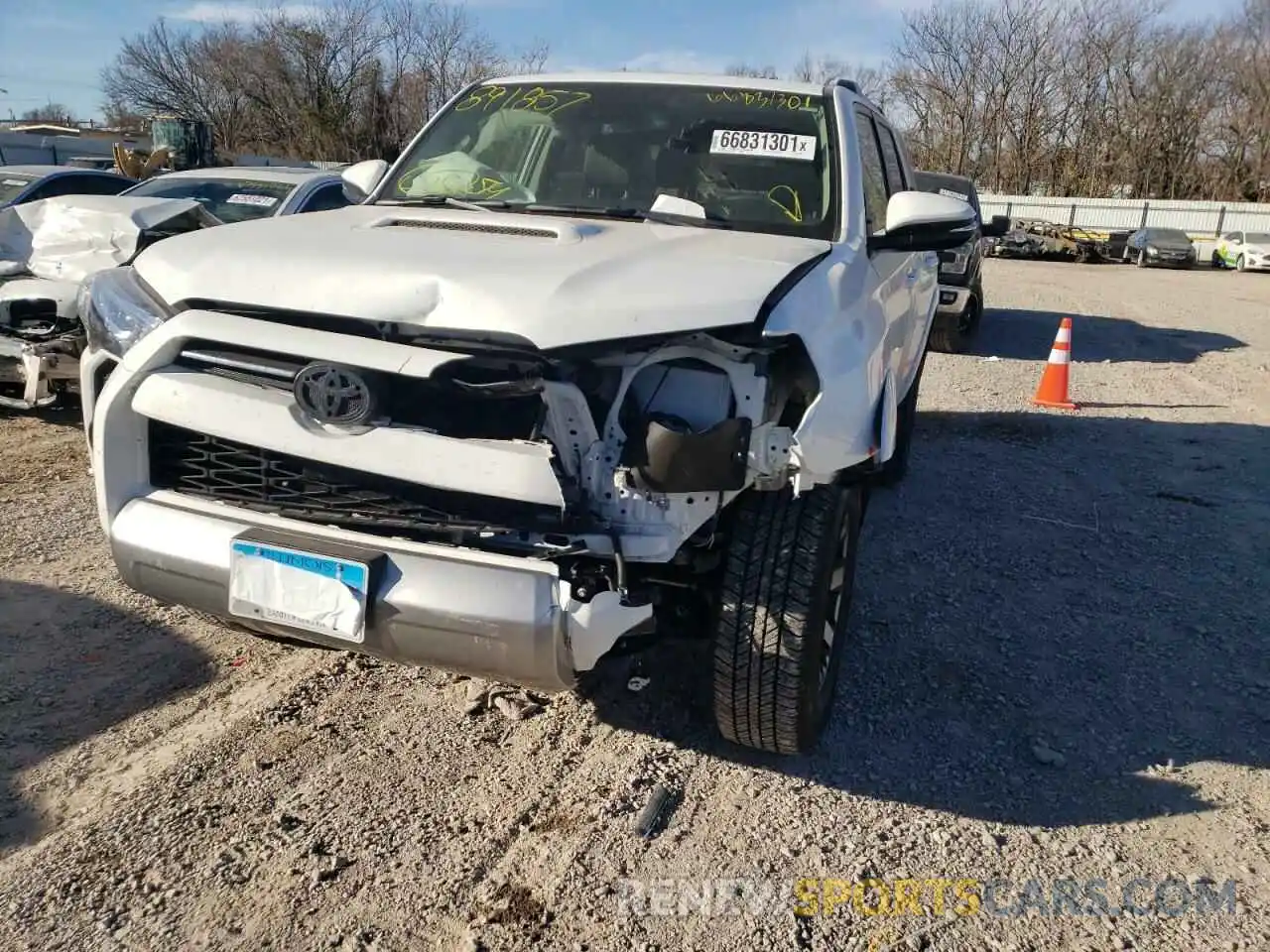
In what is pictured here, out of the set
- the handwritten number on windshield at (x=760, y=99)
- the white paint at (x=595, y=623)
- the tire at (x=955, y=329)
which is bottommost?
the tire at (x=955, y=329)

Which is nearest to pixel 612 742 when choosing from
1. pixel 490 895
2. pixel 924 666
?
pixel 490 895

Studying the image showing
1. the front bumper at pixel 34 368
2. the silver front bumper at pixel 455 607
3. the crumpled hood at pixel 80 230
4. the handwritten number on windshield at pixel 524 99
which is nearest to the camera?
the silver front bumper at pixel 455 607

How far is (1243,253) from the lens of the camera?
94.7ft

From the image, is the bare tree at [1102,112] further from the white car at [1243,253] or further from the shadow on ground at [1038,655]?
the shadow on ground at [1038,655]

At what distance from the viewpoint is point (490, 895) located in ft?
7.75

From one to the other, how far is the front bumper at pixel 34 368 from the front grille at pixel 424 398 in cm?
402

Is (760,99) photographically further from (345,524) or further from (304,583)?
(304,583)

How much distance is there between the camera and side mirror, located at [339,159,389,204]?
160 inches

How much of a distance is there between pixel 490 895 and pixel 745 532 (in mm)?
1081

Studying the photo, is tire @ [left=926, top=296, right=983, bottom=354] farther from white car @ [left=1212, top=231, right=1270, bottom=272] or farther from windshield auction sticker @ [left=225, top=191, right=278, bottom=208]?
white car @ [left=1212, top=231, right=1270, bottom=272]

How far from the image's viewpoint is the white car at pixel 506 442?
230cm

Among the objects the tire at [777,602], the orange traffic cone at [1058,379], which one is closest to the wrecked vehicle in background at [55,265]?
the tire at [777,602]

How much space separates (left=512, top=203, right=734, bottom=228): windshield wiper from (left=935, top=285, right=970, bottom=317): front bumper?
26.5 feet

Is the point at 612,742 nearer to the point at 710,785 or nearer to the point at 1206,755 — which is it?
the point at 710,785
